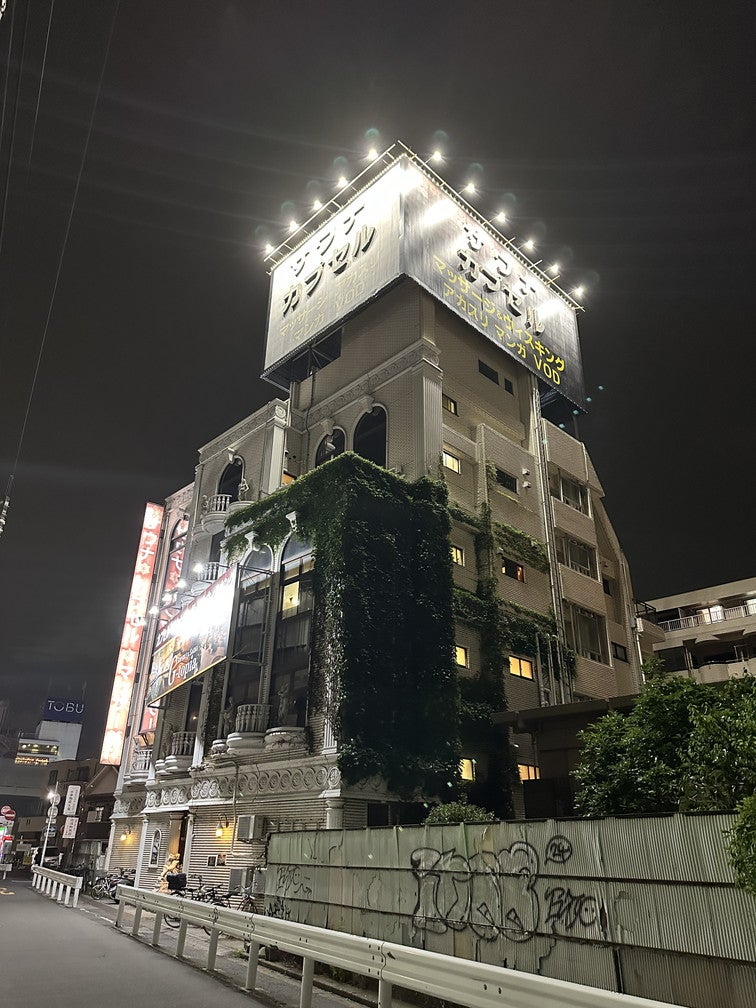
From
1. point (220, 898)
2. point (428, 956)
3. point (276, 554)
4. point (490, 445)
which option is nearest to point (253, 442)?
point (276, 554)

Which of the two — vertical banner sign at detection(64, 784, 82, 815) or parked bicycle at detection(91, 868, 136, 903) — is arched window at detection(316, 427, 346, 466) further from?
vertical banner sign at detection(64, 784, 82, 815)

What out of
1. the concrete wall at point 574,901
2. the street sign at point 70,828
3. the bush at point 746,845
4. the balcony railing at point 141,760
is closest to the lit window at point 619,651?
the balcony railing at point 141,760

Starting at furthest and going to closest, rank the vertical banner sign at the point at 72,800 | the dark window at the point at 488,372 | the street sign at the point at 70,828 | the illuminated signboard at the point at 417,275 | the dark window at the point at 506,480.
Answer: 1. the street sign at the point at 70,828
2. the vertical banner sign at the point at 72,800
3. the dark window at the point at 488,372
4. the illuminated signboard at the point at 417,275
5. the dark window at the point at 506,480

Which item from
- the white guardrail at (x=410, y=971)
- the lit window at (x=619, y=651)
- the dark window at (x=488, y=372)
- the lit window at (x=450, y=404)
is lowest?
the white guardrail at (x=410, y=971)

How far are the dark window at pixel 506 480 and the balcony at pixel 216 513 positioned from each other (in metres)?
13.5

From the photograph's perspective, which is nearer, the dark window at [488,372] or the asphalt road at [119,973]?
→ the asphalt road at [119,973]

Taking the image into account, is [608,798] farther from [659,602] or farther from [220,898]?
[659,602]

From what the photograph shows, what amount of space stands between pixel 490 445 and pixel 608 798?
21.4 m

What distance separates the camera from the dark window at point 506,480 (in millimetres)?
34219

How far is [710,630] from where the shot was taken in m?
49.2

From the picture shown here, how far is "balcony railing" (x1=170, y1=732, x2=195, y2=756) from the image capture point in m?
30.7

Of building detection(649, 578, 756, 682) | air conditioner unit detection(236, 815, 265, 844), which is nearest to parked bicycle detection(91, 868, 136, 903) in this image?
air conditioner unit detection(236, 815, 265, 844)

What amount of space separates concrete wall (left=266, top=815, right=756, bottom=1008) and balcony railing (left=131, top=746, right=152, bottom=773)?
25.8 metres

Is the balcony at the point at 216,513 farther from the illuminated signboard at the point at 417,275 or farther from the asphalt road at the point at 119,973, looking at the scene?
the asphalt road at the point at 119,973
